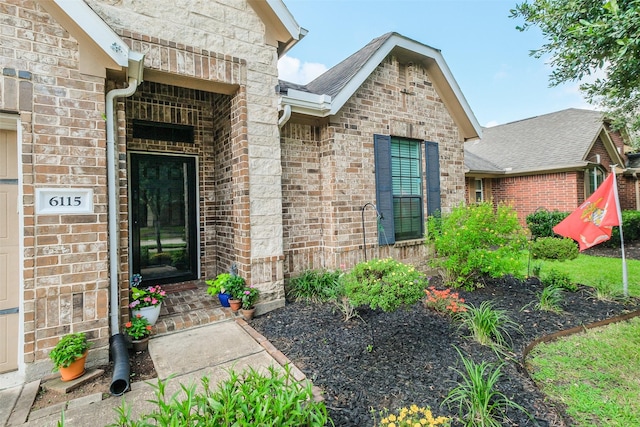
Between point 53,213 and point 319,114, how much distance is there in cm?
382

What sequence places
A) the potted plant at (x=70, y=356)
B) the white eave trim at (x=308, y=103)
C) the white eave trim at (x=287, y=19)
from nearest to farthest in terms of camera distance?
the potted plant at (x=70, y=356) < the white eave trim at (x=287, y=19) < the white eave trim at (x=308, y=103)

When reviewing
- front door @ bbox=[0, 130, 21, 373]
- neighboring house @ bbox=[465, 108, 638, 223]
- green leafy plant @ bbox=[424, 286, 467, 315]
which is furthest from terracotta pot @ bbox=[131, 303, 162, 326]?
neighboring house @ bbox=[465, 108, 638, 223]

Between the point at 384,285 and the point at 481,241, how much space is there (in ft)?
10.3

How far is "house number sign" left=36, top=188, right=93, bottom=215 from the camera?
2998 mm

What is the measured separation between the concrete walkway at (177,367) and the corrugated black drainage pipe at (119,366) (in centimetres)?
8

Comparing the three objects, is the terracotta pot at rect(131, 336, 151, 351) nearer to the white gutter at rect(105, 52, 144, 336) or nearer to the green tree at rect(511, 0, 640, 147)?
the white gutter at rect(105, 52, 144, 336)

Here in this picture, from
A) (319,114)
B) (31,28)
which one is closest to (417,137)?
(319,114)

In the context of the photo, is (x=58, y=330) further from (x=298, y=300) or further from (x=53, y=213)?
(x=298, y=300)

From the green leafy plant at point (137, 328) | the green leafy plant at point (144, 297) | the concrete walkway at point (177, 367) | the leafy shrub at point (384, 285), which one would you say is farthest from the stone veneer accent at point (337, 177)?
the green leafy plant at point (137, 328)

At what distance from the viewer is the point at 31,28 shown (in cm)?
301

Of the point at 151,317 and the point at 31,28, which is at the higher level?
the point at 31,28

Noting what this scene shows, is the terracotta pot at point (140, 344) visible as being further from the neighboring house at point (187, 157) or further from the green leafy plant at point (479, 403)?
the green leafy plant at point (479, 403)

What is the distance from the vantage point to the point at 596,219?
18.7ft

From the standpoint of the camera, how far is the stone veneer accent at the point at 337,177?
5457 mm
